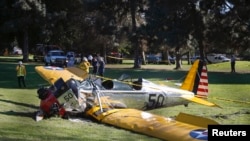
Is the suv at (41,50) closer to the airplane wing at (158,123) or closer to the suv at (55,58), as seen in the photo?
the suv at (55,58)

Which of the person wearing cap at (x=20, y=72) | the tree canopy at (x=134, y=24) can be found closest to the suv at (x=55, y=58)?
the tree canopy at (x=134, y=24)

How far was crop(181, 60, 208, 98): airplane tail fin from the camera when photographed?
431 inches

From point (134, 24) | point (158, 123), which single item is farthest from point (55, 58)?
point (158, 123)

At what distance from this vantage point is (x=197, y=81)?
36.0 ft

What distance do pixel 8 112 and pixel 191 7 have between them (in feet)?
76.9

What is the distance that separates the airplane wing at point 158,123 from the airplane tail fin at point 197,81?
7.70 ft

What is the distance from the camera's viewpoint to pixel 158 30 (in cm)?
3225

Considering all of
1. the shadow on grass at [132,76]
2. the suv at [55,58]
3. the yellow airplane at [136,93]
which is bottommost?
the shadow on grass at [132,76]

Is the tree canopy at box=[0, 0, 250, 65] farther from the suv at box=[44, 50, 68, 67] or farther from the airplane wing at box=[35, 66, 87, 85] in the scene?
the airplane wing at box=[35, 66, 87, 85]

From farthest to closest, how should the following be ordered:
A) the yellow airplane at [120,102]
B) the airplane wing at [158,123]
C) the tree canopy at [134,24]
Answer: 1. the tree canopy at [134,24]
2. the yellow airplane at [120,102]
3. the airplane wing at [158,123]

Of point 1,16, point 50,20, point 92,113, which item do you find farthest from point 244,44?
point 92,113

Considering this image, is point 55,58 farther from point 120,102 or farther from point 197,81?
point 120,102

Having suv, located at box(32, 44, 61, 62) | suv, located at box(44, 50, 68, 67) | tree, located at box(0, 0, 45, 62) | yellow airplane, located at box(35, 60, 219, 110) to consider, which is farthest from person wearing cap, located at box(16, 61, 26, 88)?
suv, located at box(32, 44, 61, 62)

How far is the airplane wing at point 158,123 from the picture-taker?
23.4ft
